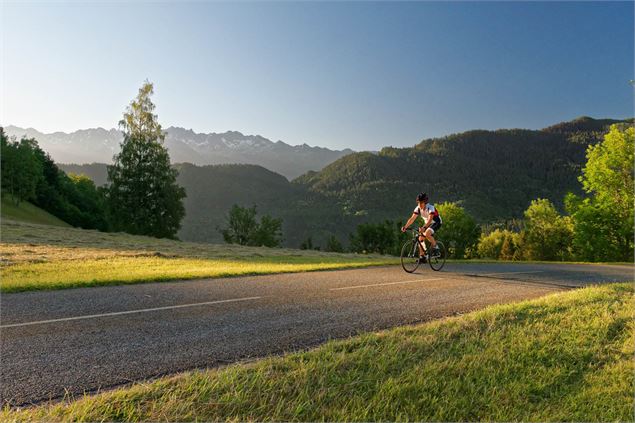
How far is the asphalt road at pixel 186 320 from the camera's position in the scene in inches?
176

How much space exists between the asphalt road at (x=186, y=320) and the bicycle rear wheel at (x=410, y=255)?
11.5 ft

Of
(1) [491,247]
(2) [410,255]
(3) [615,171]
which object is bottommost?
(1) [491,247]

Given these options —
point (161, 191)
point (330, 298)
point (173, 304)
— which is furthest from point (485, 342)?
point (161, 191)

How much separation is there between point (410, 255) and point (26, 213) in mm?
61444

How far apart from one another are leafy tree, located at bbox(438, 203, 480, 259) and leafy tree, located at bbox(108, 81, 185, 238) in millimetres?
52909

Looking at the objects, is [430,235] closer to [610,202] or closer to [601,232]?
[610,202]

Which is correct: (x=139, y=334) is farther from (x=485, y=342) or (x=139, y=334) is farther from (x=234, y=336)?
(x=485, y=342)

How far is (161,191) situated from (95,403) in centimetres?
4727

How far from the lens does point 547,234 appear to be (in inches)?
2660

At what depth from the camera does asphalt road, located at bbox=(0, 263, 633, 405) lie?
4465 mm

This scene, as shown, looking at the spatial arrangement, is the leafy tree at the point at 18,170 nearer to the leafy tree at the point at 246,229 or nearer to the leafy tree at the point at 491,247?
the leafy tree at the point at 246,229

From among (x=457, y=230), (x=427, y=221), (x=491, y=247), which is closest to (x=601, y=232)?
(x=427, y=221)

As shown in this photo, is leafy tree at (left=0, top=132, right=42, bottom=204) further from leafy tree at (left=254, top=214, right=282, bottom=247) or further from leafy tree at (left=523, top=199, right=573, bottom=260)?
leafy tree at (left=523, top=199, right=573, bottom=260)

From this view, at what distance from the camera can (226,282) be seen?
11.2 m
